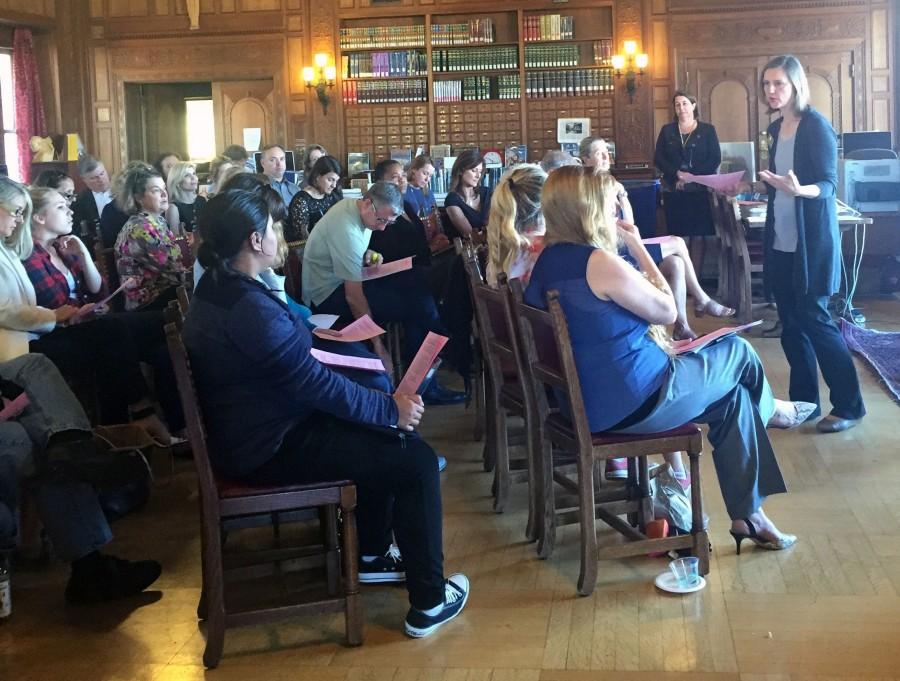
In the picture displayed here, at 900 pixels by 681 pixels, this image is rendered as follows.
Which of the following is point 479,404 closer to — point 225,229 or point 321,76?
point 225,229

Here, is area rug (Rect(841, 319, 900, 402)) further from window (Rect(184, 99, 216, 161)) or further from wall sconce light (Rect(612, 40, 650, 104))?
window (Rect(184, 99, 216, 161))

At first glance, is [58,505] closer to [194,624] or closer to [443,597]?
[194,624]

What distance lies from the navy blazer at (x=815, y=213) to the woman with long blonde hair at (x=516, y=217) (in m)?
1.27

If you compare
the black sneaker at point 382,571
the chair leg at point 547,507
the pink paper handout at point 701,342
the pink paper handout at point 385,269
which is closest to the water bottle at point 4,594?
the black sneaker at point 382,571

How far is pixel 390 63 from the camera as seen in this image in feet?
36.6

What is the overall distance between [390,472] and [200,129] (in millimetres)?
10340

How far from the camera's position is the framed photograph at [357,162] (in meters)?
11.0

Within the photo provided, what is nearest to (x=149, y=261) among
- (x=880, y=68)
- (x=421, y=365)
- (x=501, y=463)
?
(x=501, y=463)

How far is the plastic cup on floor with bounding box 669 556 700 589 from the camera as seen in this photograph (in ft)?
10.0

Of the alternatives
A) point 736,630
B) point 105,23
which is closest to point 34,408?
point 736,630

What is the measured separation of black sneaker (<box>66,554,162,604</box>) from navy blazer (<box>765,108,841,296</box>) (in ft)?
9.67

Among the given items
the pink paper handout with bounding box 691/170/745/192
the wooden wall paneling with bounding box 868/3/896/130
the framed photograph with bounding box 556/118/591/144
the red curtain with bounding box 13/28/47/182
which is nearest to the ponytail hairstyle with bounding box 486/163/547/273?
the pink paper handout with bounding box 691/170/745/192

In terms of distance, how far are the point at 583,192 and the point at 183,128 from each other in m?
10.1

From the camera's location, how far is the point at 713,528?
11.6ft
